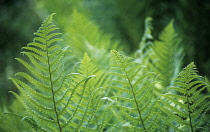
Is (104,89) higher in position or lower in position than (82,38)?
lower

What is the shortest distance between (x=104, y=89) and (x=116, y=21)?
108 centimetres

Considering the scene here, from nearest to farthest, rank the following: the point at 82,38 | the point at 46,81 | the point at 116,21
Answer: the point at 46,81, the point at 82,38, the point at 116,21

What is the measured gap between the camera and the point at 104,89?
2.27 feet

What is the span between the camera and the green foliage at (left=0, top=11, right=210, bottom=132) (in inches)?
17.6

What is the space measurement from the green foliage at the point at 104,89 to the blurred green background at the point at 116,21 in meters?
0.28

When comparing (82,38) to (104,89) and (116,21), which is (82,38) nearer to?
(104,89)

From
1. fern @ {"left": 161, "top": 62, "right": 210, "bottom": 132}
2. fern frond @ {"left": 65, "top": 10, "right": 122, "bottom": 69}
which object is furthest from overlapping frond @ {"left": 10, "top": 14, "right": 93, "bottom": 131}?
fern frond @ {"left": 65, "top": 10, "right": 122, "bottom": 69}

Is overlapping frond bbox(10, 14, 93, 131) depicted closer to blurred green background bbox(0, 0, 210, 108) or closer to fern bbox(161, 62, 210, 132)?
fern bbox(161, 62, 210, 132)

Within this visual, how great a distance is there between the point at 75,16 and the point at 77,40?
0.45 feet

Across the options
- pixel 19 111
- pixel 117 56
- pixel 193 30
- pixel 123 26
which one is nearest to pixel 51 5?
pixel 123 26

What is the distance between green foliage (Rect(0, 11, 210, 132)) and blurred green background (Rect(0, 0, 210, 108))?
0.93 feet

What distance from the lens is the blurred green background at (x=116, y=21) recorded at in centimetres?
120

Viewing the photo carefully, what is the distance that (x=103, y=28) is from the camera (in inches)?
64.6

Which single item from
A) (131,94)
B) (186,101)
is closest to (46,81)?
(131,94)
